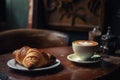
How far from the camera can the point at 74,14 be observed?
7.80 feet

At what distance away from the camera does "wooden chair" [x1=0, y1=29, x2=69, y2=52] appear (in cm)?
164

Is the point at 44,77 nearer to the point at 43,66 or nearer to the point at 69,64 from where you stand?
the point at 43,66

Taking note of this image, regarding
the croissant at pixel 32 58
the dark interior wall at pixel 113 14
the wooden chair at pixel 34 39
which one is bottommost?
the wooden chair at pixel 34 39

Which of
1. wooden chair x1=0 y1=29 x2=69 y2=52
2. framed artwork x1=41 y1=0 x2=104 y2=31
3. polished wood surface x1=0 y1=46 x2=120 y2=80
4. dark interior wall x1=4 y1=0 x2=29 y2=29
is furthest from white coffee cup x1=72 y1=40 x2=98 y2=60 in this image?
dark interior wall x1=4 y1=0 x2=29 y2=29

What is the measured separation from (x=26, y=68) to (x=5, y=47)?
2.19ft

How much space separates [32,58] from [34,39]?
0.87 m

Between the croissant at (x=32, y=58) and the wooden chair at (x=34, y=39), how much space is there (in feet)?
2.13

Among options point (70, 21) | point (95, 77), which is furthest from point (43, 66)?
point (70, 21)

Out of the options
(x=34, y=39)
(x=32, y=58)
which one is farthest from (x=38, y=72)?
(x=34, y=39)

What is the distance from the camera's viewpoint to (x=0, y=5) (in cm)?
297

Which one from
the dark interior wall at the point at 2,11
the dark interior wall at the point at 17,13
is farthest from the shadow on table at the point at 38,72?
the dark interior wall at the point at 2,11

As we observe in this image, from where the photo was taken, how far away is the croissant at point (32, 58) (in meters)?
0.90

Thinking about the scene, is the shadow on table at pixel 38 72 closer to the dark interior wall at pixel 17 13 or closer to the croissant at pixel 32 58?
the croissant at pixel 32 58

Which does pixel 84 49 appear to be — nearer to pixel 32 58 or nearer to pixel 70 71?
pixel 70 71
